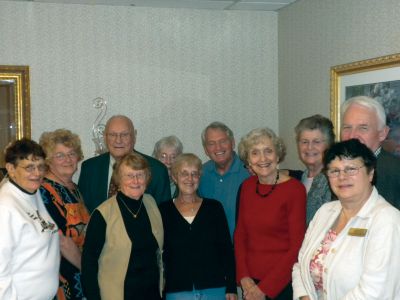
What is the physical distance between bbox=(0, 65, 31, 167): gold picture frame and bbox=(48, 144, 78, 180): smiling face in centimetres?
172

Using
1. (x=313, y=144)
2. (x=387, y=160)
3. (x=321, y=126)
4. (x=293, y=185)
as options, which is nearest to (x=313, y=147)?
(x=313, y=144)

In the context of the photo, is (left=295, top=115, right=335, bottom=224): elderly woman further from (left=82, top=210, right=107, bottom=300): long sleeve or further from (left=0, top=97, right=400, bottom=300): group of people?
(left=82, top=210, right=107, bottom=300): long sleeve

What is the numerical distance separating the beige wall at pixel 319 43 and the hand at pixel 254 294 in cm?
200

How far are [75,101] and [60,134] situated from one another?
171cm

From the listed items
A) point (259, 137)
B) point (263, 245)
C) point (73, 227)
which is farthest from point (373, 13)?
point (73, 227)

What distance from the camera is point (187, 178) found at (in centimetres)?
354

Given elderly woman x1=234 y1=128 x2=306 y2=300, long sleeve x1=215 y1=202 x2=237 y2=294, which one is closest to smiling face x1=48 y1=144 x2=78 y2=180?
long sleeve x1=215 y1=202 x2=237 y2=294

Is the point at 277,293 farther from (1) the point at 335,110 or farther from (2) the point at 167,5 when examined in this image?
(2) the point at 167,5

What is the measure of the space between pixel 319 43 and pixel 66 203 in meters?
2.76

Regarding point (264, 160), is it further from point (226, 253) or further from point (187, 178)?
point (226, 253)

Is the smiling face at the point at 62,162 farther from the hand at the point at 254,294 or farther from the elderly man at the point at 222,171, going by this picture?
the hand at the point at 254,294

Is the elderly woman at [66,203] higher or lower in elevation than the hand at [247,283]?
higher

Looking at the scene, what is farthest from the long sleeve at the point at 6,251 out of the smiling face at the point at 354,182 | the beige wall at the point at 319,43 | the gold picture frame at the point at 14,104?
the beige wall at the point at 319,43

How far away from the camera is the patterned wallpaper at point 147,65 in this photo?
5.31m
